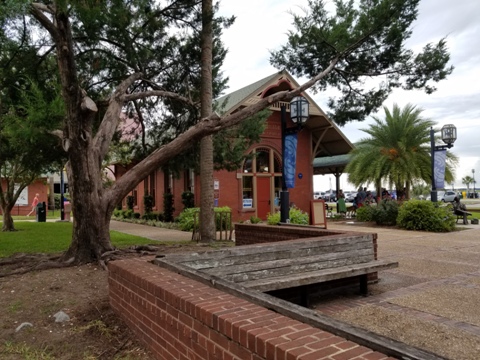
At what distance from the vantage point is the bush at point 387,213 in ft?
54.3

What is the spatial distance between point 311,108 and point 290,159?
11.1m

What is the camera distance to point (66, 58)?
23.3ft

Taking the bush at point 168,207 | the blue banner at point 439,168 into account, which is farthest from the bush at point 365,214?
the bush at point 168,207

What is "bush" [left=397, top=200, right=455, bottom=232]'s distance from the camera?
567 inches

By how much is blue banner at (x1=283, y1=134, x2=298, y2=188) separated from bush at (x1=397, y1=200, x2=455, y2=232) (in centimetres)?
759

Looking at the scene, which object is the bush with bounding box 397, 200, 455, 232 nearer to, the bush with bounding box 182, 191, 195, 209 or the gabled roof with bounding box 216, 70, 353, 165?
the gabled roof with bounding box 216, 70, 353, 165

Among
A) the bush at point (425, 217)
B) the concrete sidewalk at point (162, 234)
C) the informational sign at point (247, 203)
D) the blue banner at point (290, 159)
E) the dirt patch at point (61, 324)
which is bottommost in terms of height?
the dirt patch at point (61, 324)

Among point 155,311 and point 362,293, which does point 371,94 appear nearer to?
point 362,293

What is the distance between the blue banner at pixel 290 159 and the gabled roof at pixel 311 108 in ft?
16.8

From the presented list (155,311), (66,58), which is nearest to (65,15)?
(66,58)

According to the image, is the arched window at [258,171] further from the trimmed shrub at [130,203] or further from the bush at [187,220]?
the trimmed shrub at [130,203]

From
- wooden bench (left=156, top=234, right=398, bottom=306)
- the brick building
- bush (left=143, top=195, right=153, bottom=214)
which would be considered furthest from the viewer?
bush (left=143, top=195, right=153, bottom=214)

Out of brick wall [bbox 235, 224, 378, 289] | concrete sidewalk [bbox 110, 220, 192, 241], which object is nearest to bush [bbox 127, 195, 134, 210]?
concrete sidewalk [bbox 110, 220, 192, 241]

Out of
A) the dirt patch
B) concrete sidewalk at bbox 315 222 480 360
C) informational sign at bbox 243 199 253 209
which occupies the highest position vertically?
informational sign at bbox 243 199 253 209
